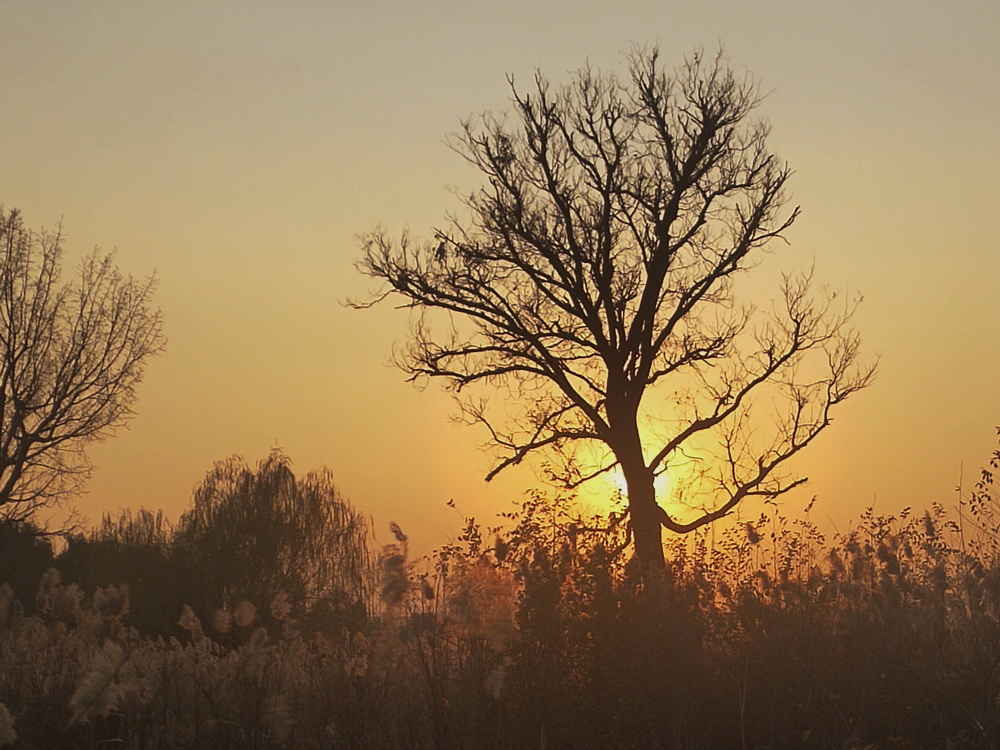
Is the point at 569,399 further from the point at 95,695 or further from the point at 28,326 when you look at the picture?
the point at 95,695

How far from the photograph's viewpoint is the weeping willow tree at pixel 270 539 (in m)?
→ 31.9

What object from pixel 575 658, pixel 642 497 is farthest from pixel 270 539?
pixel 575 658

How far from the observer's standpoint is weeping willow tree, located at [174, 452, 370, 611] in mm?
31906

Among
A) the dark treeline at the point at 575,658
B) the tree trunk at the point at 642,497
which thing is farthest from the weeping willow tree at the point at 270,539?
the dark treeline at the point at 575,658

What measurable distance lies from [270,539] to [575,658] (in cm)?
2533

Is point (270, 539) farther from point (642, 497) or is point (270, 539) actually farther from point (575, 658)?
point (575, 658)

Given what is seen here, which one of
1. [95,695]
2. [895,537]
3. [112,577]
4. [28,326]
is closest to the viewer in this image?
[95,695]

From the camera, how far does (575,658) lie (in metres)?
9.19

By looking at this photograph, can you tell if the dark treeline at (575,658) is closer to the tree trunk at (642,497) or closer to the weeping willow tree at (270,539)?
the tree trunk at (642,497)

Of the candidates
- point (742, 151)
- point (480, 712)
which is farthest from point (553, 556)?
point (742, 151)

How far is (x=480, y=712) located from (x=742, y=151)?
54.8ft

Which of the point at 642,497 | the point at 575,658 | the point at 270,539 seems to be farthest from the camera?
the point at 270,539

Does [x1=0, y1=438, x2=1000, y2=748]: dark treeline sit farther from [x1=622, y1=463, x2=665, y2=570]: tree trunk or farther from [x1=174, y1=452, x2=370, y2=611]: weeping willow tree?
[x1=174, y1=452, x2=370, y2=611]: weeping willow tree

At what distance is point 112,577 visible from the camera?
111 ft
